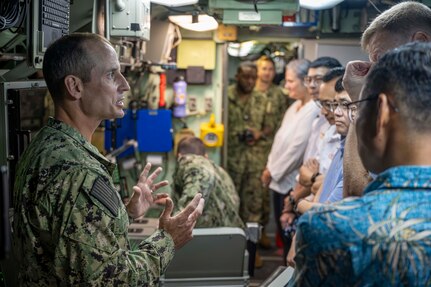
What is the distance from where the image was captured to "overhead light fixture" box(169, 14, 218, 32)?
217 inches

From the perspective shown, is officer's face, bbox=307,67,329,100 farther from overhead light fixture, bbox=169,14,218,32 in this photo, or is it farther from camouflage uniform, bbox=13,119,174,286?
camouflage uniform, bbox=13,119,174,286

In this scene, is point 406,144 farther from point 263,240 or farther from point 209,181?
point 263,240

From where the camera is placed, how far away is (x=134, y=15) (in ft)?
12.0

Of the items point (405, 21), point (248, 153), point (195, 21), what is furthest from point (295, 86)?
point (405, 21)

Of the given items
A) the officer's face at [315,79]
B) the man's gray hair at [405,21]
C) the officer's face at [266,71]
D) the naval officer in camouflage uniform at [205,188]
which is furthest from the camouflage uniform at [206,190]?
the officer's face at [266,71]

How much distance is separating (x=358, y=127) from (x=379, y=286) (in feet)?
1.34

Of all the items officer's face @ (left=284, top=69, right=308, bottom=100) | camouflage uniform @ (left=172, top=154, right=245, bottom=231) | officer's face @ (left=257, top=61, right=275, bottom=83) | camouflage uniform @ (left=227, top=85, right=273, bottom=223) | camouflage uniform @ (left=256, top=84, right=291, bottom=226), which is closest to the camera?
camouflage uniform @ (left=172, top=154, right=245, bottom=231)

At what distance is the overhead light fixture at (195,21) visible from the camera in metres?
5.51

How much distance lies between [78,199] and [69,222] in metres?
0.09

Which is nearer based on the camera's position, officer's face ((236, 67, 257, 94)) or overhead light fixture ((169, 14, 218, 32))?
overhead light fixture ((169, 14, 218, 32))

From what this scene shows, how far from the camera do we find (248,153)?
7473 millimetres

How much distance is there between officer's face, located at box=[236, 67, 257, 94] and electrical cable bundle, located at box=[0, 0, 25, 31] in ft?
17.2

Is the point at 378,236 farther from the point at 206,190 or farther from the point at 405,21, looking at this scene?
the point at 206,190

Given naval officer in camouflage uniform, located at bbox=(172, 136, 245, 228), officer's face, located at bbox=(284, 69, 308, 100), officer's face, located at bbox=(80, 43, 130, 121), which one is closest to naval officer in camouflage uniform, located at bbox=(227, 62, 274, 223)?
officer's face, located at bbox=(284, 69, 308, 100)
